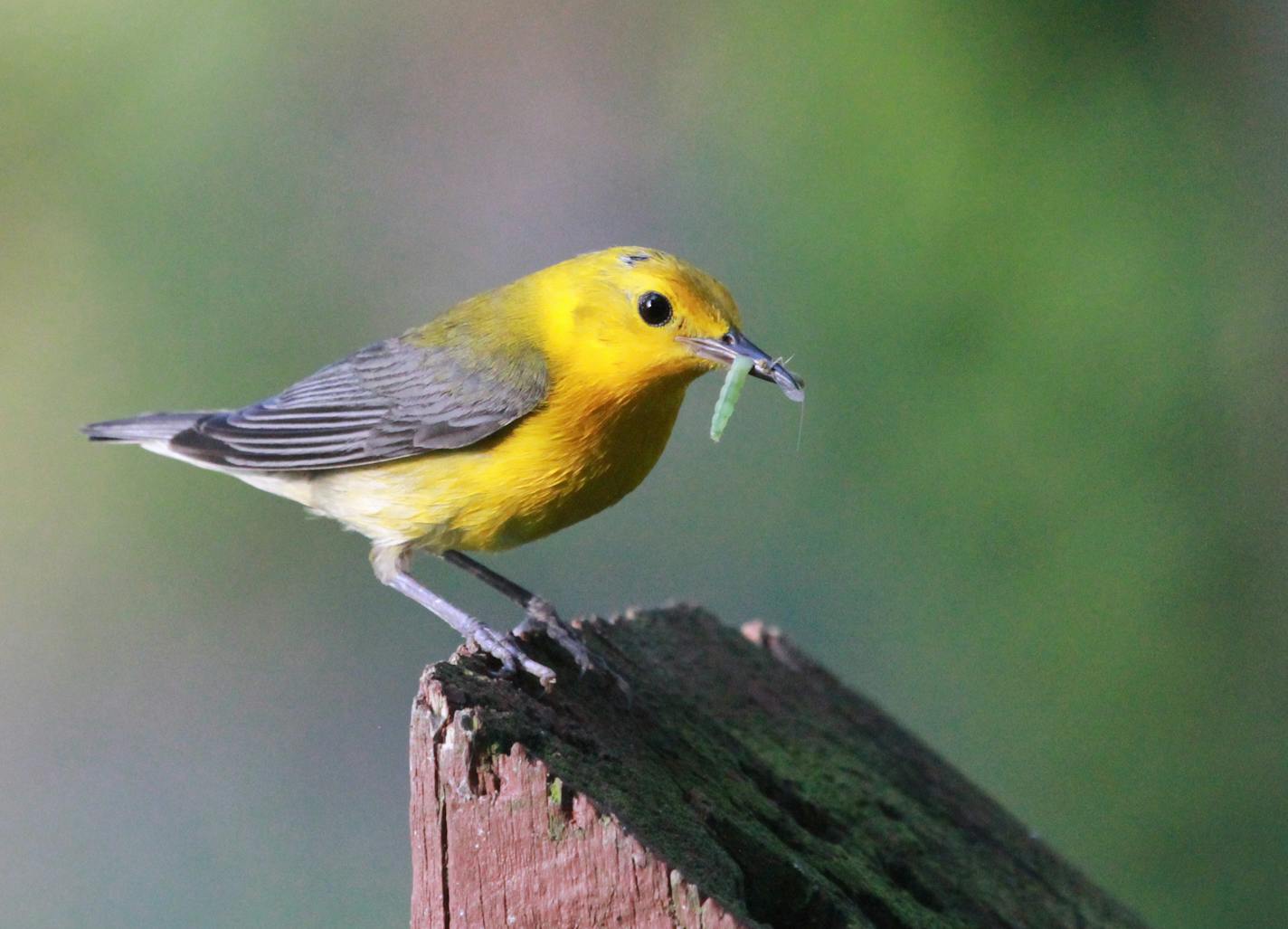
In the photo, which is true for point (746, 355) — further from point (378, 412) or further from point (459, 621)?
point (378, 412)

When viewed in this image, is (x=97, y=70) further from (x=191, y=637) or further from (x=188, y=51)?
(x=191, y=637)

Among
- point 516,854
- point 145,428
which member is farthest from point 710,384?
point 516,854

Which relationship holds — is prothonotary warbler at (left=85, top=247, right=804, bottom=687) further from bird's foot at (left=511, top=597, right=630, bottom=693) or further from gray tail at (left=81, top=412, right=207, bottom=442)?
gray tail at (left=81, top=412, right=207, bottom=442)

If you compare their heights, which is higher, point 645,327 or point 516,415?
point 645,327

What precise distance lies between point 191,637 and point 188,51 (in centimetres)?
349

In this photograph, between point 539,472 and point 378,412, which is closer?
point 539,472

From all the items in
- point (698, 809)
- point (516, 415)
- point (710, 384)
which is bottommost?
point (698, 809)

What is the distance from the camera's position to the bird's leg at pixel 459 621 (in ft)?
10.0

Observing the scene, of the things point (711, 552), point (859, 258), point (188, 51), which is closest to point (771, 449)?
point (711, 552)

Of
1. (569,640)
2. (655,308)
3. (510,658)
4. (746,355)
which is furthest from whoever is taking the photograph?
(655,308)

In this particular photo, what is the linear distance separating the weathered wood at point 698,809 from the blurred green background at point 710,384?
2607 mm

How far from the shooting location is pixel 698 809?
2816mm

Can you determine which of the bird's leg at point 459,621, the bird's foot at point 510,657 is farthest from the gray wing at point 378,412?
the bird's foot at point 510,657

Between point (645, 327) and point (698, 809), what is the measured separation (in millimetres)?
1617
